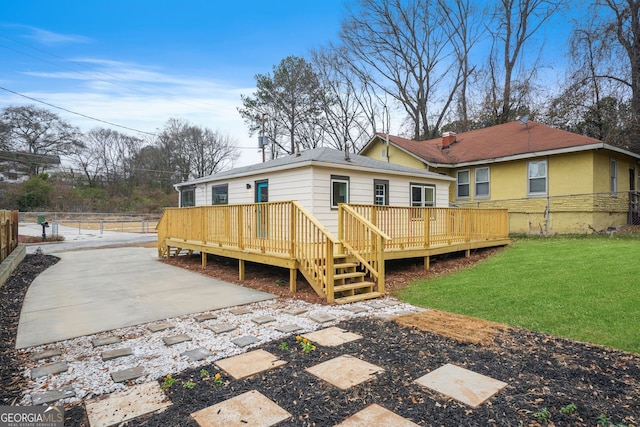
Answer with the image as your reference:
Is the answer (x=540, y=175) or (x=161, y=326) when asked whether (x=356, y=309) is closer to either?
(x=161, y=326)

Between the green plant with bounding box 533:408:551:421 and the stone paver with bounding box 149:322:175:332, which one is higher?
the green plant with bounding box 533:408:551:421

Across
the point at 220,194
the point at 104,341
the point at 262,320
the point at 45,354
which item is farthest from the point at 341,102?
the point at 45,354

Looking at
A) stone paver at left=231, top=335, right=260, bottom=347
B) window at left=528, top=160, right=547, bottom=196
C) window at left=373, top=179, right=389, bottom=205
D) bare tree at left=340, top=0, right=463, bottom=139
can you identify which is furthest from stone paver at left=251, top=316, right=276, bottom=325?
bare tree at left=340, top=0, right=463, bottom=139

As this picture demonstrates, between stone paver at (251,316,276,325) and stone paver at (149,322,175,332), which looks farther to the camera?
stone paver at (251,316,276,325)

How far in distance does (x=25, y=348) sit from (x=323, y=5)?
78.4 ft

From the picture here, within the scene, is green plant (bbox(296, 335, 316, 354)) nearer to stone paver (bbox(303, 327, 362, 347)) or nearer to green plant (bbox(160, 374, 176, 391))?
stone paver (bbox(303, 327, 362, 347))

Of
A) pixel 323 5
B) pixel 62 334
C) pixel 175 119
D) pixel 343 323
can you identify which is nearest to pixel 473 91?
pixel 323 5

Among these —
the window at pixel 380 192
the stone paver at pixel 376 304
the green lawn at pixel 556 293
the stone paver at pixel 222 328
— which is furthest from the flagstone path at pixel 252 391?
the window at pixel 380 192

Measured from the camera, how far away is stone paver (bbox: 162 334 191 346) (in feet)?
12.4

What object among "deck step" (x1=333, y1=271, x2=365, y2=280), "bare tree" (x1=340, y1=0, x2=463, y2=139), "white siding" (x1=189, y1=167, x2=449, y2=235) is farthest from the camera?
"bare tree" (x1=340, y1=0, x2=463, y2=139)

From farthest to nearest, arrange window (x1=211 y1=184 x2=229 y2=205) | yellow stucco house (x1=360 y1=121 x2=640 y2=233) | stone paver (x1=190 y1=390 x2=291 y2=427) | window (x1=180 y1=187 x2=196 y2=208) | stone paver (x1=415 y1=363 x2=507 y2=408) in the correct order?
window (x1=180 y1=187 x2=196 y2=208) → yellow stucco house (x1=360 y1=121 x2=640 y2=233) → window (x1=211 y1=184 x2=229 y2=205) → stone paver (x1=415 y1=363 x2=507 y2=408) → stone paver (x1=190 y1=390 x2=291 y2=427)

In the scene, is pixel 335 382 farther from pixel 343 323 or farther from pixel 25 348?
pixel 25 348

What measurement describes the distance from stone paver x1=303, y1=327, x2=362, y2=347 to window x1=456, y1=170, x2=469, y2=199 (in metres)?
13.3

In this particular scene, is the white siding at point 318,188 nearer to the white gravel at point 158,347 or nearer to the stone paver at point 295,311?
the stone paver at point 295,311
